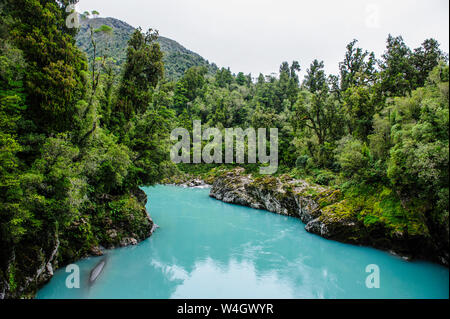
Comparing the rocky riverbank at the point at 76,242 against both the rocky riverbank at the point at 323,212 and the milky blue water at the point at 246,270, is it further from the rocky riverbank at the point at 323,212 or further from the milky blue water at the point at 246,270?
the rocky riverbank at the point at 323,212

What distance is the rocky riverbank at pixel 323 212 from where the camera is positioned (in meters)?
11.6

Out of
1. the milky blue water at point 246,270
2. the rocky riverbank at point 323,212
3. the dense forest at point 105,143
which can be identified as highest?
the dense forest at point 105,143

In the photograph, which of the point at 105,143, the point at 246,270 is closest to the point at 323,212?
the point at 246,270

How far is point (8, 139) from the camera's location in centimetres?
654

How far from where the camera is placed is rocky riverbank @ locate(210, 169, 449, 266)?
11.6 metres

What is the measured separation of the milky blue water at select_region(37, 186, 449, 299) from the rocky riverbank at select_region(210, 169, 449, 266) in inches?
23.5

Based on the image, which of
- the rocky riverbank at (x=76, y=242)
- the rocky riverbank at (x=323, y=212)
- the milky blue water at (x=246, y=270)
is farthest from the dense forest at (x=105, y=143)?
the milky blue water at (x=246, y=270)

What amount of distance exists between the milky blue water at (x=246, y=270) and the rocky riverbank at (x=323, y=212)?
60 centimetres

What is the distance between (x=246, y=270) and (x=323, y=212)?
727cm

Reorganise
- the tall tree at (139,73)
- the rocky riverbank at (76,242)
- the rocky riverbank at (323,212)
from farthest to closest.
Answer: the tall tree at (139,73), the rocky riverbank at (323,212), the rocky riverbank at (76,242)

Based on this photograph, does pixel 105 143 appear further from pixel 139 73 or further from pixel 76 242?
pixel 139 73

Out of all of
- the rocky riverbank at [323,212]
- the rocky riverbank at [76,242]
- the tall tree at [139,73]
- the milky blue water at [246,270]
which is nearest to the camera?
the rocky riverbank at [76,242]

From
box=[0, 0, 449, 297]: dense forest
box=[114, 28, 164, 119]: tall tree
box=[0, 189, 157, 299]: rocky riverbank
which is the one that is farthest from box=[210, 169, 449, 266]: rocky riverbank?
box=[114, 28, 164, 119]: tall tree

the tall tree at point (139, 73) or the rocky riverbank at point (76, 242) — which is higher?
the tall tree at point (139, 73)
